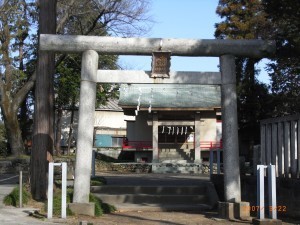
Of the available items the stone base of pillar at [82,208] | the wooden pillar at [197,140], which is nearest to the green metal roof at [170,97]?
the wooden pillar at [197,140]

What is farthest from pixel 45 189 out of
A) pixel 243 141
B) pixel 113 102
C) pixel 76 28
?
pixel 113 102

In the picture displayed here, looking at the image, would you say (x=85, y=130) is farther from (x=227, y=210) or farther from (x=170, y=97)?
(x=170, y=97)

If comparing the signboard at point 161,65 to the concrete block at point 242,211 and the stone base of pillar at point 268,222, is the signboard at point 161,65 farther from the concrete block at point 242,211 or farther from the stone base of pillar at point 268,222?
the stone base of pillar at point 268,222

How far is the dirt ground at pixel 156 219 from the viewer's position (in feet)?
38.7

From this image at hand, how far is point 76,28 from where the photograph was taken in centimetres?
3069

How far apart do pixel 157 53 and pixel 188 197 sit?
498 cm

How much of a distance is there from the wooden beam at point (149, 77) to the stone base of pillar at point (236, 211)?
3218 millimetres

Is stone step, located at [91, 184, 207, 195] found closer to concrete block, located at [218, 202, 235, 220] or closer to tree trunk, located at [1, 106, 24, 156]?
concrete block, located at [218, 202, 235, 220]

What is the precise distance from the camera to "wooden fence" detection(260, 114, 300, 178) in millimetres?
12812

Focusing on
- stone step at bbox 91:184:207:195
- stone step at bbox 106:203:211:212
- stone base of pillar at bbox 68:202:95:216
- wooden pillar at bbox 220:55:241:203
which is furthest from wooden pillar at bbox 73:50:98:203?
stone step at bbox 91:184:207:195

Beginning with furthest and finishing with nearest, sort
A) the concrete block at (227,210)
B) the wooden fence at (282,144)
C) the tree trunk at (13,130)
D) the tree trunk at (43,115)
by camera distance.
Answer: the tree trunk at (13,130)
the tree trunk at (43,115)
the wooden fence at (282,144)
the concrete block at (227,210)

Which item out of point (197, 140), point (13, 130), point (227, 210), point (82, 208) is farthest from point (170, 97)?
point (82, 208)

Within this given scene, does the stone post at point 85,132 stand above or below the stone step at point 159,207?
above

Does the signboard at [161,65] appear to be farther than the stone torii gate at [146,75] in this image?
Yes
